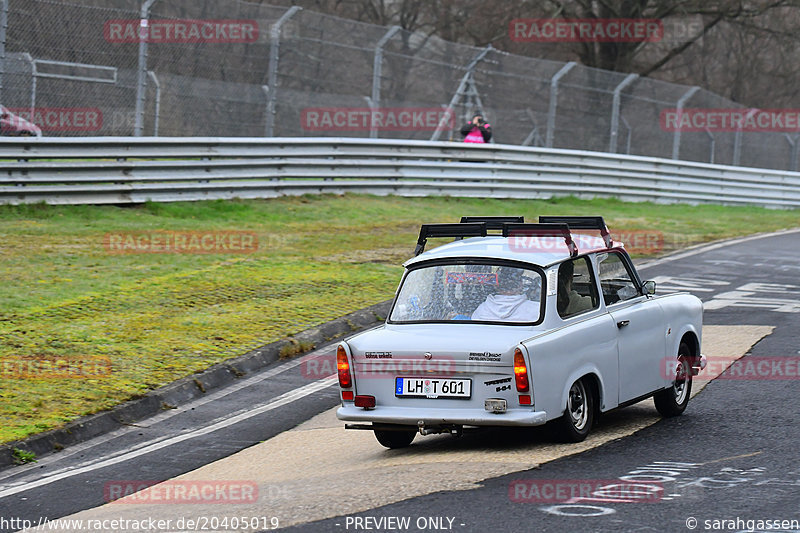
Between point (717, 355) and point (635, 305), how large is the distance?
268 cm

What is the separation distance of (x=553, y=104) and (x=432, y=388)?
19568 mm

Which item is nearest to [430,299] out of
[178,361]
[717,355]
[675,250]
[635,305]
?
[635,305]

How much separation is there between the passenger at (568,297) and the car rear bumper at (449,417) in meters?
0.90

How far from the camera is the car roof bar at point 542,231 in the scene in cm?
795

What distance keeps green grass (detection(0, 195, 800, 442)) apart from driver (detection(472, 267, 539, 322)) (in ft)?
11.1

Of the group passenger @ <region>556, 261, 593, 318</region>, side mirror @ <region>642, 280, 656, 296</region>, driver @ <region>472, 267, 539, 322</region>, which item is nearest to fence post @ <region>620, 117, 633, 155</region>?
side mirror @ <region>642, 280, 656, 296</region>

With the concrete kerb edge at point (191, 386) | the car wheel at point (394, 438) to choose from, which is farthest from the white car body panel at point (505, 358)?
the concrete kerb edge at point (191, 386)

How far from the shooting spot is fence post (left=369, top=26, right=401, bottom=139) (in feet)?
72.3

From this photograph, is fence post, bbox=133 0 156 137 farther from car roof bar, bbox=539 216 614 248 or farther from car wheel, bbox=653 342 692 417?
car wheel, bbox=653 342 692 417

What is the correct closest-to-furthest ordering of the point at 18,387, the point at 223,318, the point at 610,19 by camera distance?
the point at 18,387, the point at 223,318, the point at 610,19

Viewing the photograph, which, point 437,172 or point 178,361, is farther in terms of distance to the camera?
point 437,172

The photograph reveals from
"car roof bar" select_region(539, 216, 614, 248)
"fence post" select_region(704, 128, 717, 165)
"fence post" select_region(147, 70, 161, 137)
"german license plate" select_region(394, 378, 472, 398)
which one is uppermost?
"fence post" select_region(704, 128, 717, 165)

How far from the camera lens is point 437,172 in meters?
23.2

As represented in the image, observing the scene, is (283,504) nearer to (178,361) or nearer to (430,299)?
(430,299)
